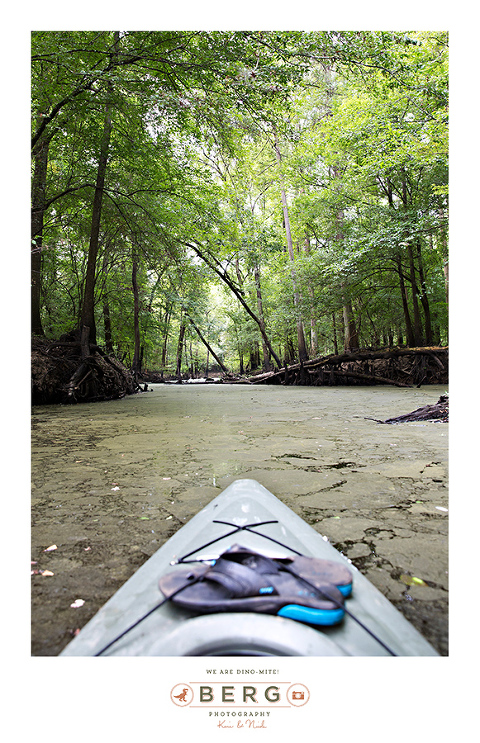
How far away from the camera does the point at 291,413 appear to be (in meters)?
4.63

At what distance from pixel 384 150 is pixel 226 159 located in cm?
305

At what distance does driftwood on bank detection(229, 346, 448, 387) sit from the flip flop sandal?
8.64 meters

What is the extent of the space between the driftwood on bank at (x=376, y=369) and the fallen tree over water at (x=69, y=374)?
19.2 feet

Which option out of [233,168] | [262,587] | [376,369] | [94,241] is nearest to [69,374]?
[94,241]

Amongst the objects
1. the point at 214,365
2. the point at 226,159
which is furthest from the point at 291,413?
the point at 214,365

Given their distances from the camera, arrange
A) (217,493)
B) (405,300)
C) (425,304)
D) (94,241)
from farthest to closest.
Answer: (405,300), (425,304), (94,241), (217,493)

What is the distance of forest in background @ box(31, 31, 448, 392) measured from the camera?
2.70 m

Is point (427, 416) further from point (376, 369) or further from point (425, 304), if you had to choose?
point (376, 369)

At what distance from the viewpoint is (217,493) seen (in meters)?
1.67
